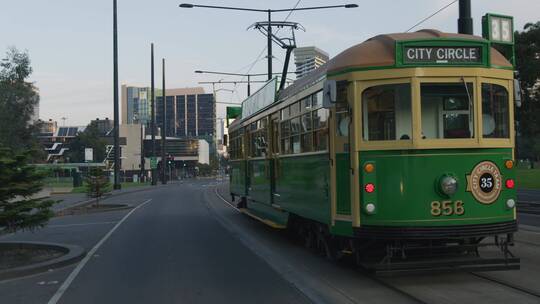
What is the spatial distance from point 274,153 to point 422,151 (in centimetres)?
553


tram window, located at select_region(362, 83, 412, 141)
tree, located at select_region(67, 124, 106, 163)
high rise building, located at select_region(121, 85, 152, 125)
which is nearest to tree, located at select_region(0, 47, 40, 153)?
tram window, located at select_region(362, 83, 412, 141)

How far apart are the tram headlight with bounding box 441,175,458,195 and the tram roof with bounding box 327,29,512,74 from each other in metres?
1.69

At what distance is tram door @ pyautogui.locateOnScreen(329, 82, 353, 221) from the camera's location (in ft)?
28.3

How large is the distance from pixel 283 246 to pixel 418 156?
226 inches

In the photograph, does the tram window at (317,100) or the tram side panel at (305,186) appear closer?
the tram side panel at (305,186)

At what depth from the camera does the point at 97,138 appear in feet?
381

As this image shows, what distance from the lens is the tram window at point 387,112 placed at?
8359 millimetres

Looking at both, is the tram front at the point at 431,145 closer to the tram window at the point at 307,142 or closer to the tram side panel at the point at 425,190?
the tram side panel at the point at 425,190

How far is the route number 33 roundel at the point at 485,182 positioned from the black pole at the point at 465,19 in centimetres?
620

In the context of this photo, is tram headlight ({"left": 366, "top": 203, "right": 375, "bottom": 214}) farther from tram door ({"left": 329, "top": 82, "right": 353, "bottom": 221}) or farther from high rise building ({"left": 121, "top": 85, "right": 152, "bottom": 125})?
high rise building ({"left": 121, "top": 85, "right": 152, "bottom": 125})

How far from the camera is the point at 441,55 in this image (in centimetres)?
837

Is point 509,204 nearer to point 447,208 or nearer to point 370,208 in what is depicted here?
point 447,208

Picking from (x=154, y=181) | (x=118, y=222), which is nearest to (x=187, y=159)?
(x=154, y=181)

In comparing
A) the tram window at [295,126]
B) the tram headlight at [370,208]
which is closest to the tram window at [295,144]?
the tram window at [295,126]
